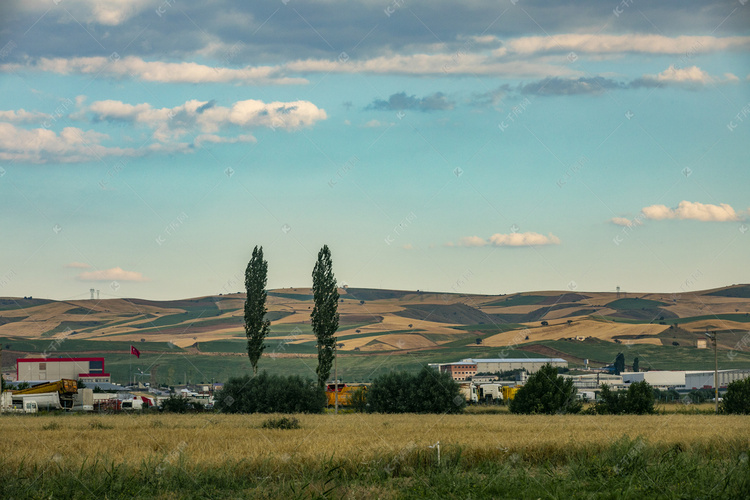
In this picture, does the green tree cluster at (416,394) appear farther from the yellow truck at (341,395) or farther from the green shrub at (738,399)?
the green shrub at (738,399)

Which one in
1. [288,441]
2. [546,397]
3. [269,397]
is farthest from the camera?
[269,397]

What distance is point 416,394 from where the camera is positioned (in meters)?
58.9

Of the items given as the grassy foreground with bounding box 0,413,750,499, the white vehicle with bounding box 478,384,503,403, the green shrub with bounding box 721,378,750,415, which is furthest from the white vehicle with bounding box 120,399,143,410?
the green shrub with bounding box 721,378,750,415

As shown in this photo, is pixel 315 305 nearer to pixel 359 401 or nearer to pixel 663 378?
pixel 359 401

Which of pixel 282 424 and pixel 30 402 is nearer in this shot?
pixel 282 424

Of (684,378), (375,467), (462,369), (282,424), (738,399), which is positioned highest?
(375,467)

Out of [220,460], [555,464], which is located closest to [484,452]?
[555,464]

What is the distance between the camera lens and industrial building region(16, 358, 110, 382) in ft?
363

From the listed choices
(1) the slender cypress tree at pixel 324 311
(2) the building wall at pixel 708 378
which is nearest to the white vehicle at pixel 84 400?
(1) the slender cypress tree at pixel 324 311

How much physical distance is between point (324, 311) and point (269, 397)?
10206 millimetres

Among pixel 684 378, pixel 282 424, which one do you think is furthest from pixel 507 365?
pixel 282 424

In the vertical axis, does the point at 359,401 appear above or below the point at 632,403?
above

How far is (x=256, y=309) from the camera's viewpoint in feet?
221

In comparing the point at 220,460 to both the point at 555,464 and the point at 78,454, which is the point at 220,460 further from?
the point at 555,464
